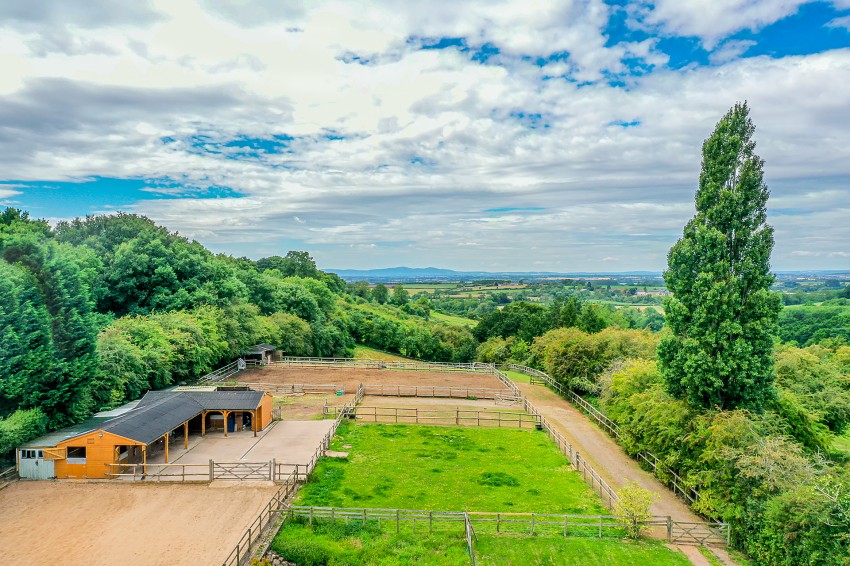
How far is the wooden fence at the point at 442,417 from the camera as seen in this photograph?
3183 centimetres

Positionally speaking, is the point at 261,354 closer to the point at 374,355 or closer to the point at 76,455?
the point at 374,355

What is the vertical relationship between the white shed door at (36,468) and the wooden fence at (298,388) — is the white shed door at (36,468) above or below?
above

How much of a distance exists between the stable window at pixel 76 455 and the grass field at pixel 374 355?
146ft

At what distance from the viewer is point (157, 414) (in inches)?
966

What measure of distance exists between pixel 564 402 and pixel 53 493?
32.2 m

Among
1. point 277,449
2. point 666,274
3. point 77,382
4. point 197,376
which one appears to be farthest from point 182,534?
point 197,376

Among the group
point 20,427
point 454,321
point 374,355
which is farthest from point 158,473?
point 454,321

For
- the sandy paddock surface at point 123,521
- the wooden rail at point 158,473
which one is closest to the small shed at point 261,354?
the wooden rail at point 158,473

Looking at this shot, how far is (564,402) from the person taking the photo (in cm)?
3978

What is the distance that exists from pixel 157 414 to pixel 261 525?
1074 centimetres

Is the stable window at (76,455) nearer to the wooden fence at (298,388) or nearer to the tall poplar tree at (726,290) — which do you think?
the wooden fence at (298,388)

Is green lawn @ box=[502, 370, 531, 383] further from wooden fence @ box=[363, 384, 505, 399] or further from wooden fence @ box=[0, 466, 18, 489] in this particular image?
wooden fence @ box=[0, 466, 18, 489]

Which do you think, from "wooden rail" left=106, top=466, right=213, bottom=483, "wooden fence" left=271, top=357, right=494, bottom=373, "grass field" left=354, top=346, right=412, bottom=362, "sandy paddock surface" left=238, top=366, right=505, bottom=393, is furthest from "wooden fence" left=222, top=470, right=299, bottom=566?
"grass field" left=354, top=346, right=412, bottom=362

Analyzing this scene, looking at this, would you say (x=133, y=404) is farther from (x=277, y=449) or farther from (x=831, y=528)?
(x=831, y=528)
